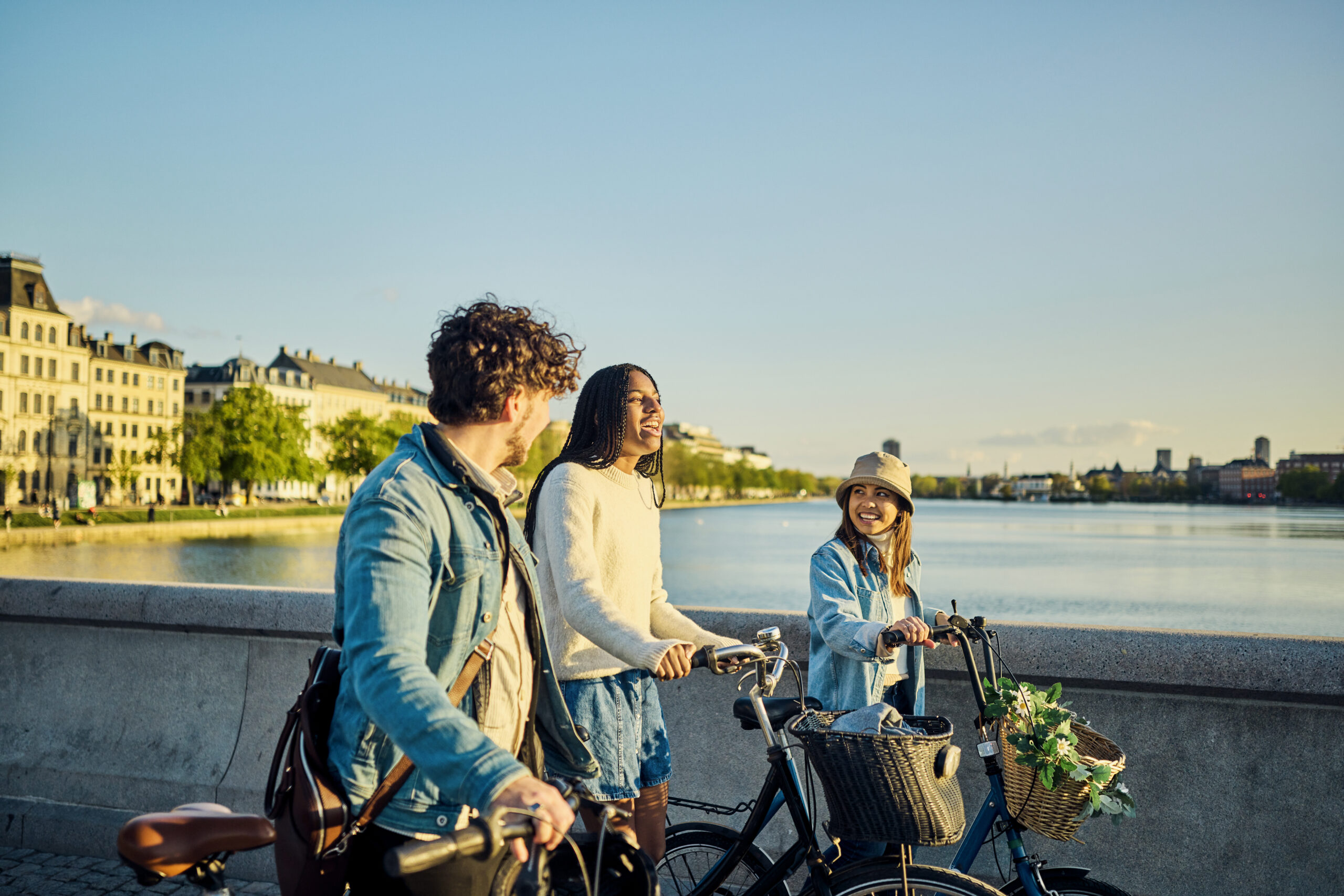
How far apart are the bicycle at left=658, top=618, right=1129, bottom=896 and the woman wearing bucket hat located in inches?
9.0

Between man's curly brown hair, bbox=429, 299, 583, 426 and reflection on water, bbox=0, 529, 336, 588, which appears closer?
man's curly brown hair, bbox=429, 299, 583, 426

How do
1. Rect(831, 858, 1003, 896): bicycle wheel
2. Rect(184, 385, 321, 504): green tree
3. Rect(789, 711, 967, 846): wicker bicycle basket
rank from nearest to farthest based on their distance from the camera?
Rect(789, 711, 967, 846): wicker bicycle basket, Rect(831, 858, 1003, 896): bicycle wheel, Rect(184, 385, 321, 504): green tree

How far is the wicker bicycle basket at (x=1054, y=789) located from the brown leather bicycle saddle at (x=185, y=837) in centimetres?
191

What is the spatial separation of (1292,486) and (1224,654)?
78958mm

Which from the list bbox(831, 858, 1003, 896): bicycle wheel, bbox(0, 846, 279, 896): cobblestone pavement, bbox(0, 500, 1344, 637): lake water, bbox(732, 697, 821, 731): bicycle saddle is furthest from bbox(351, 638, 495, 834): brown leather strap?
bbox(0, 500, 1344, 637): lake water

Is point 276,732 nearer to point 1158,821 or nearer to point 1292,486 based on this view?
point 1158,821

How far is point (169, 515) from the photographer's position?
6303cm

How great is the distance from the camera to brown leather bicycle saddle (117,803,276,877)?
180 cm

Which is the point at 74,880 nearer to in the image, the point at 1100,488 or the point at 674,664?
the point at 674,664

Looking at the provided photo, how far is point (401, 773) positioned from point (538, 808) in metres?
0.45

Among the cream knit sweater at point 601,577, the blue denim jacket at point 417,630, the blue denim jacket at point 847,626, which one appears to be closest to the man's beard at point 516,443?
the blue denim jacket at point 417,630

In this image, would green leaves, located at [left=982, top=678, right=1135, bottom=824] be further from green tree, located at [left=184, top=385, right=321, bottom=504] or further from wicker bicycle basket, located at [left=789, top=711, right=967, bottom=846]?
green tree, located at [left=184, top=385, right=321, bottom=504]

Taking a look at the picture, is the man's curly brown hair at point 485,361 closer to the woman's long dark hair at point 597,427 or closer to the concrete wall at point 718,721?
the woman's long dark hair at point 597,427

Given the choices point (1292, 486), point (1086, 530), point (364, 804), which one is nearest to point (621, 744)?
point (364, 804)
